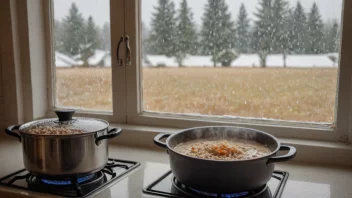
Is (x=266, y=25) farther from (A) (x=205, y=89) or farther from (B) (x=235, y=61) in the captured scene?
(A) (x=205, y=89)

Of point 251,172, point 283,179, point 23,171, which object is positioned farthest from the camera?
point 23,171

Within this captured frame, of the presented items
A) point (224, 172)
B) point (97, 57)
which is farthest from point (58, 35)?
point (224, 172)

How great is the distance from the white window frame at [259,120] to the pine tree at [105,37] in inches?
4.4

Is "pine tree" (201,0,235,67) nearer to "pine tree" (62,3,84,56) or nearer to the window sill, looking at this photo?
the window sill

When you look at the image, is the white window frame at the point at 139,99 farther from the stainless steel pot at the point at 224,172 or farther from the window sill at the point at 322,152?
the stainless steel pot at the point at 224,172

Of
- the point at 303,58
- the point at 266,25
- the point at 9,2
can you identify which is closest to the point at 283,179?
the point at 303,58

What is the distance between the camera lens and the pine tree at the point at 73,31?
172cm

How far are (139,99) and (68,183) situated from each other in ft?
1.93

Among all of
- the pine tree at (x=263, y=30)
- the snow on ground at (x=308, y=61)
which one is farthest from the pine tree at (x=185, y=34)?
the snow on ground at (x=308, y=61)

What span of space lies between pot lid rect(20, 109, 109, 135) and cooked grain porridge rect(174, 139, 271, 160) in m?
0.27

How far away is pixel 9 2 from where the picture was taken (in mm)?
1630

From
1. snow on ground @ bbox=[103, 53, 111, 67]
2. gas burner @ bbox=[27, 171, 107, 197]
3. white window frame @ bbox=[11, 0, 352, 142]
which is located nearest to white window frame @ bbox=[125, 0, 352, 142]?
white window frame @ bbox=[11, 0, 352, 142]

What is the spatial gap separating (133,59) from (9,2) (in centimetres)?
60

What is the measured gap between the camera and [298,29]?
4.50 ft
